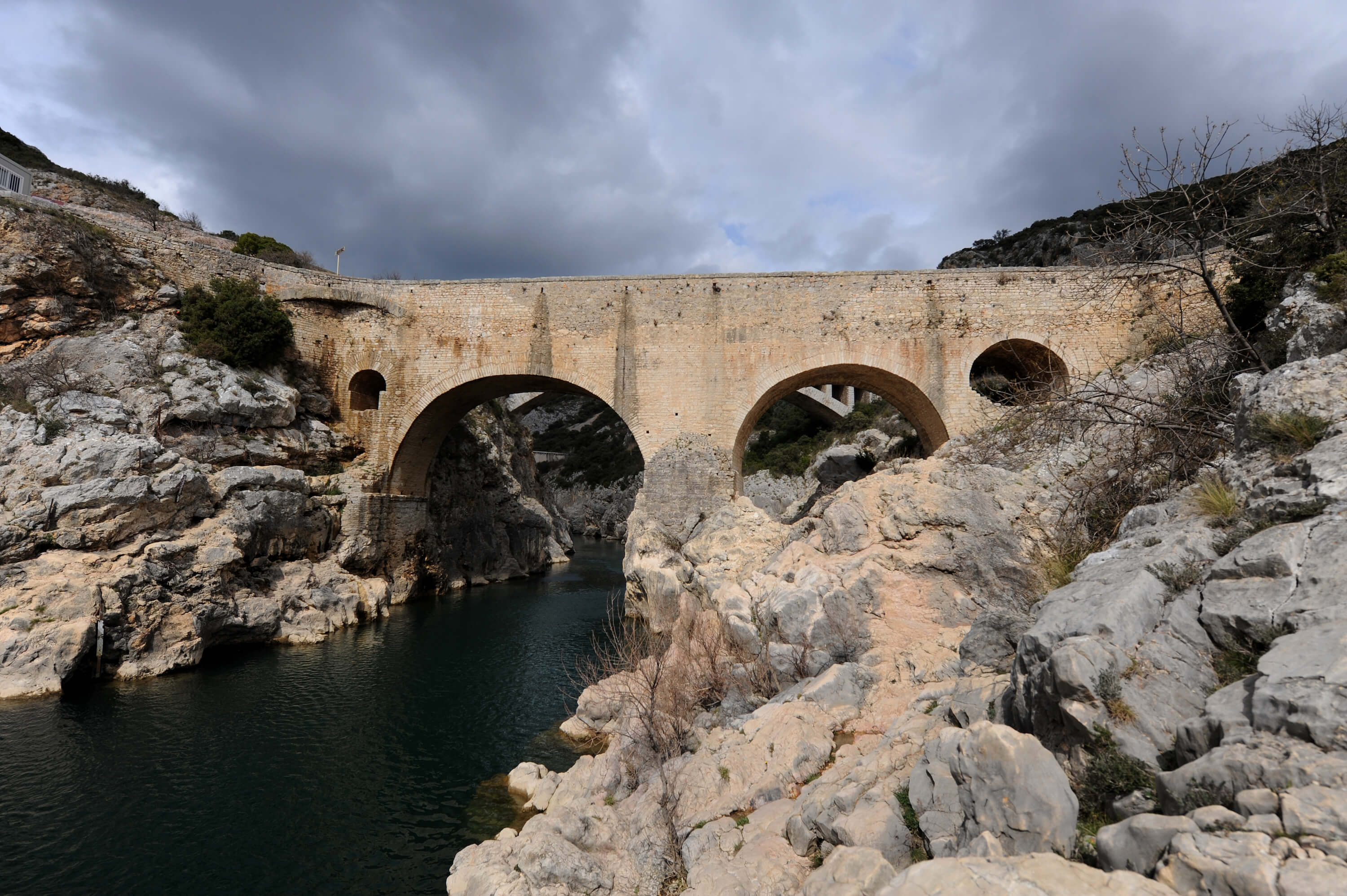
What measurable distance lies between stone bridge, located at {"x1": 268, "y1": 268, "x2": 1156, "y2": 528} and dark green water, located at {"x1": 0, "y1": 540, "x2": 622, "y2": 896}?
540 centimetres

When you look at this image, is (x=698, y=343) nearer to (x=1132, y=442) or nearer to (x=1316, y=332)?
(x=1132, y=442)

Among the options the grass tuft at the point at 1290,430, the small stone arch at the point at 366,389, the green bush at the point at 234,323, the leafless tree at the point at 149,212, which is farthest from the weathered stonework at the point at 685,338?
the leafless tree at the point at 149,212

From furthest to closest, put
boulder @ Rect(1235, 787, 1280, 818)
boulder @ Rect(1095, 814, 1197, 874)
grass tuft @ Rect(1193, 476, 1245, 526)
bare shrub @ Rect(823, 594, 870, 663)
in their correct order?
bare shrub @ Rect(823, 594, 870, 663)
grass tuft @ Rect(1193, 476, 1245, 526)
boulder @ Rect(1095, 814, 1197, 874)
boulder @ Rect(1235, 787, 1280, 818)

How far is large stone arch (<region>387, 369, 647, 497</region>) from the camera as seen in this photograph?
49.8ft

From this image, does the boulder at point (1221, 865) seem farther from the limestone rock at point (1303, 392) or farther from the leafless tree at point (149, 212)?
the leafless tree at point (149, 212)

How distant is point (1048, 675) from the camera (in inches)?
127

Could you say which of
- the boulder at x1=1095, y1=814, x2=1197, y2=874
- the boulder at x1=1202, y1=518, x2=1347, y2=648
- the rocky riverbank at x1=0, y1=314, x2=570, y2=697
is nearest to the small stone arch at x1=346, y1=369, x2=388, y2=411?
the rocky riverbank at x1=0, y1=314, x2=570, y2=697

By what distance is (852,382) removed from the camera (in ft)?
51.4

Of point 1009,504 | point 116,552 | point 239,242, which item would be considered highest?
point 239,242

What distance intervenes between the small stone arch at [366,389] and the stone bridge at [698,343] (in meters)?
0.12

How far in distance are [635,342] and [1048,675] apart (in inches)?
483

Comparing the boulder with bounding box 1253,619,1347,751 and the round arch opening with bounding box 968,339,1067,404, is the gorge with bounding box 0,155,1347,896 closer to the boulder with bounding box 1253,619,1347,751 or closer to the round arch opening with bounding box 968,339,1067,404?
the boulder with bounding box 1253,619,1347,751

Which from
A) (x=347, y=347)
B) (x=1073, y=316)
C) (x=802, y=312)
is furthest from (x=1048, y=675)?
(x=347, y=347)

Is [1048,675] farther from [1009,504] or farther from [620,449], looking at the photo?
[620,449]
